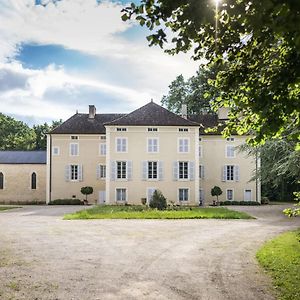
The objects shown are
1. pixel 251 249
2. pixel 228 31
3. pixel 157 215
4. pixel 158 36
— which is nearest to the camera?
pixel 158 36

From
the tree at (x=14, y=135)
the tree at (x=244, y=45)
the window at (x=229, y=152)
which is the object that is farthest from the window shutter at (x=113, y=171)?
the tree at (x=14, y=135)

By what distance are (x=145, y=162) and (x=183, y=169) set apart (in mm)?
3189

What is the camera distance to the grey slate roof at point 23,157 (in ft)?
128

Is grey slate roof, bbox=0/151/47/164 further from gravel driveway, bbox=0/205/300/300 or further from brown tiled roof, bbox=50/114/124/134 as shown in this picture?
gravel driveway, bbox=0/205/300/300

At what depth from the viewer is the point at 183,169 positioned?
33156 mm

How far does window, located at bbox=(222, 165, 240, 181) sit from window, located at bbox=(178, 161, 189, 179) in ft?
14.9

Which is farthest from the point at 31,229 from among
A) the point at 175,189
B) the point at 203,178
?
the point at 203,178

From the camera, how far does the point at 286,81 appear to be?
5125 millimetres

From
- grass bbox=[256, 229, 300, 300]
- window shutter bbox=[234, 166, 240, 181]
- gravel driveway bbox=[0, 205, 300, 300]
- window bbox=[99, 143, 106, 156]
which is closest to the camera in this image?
gravel driveway bbox=[0, 205, 300, 300]

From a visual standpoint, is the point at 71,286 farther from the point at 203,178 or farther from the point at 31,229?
the point at 203,178

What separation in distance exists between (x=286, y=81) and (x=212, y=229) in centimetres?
1056

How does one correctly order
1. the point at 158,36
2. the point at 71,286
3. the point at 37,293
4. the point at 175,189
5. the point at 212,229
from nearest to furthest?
1. the point at 158,36
2. the point at 37,293
3. the point at 71,286
4. the point at 212,229
5. the point at 175,189

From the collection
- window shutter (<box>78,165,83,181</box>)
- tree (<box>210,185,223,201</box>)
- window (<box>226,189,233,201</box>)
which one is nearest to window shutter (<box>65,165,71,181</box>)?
window shutter (<box>78,165,83,181</box>)

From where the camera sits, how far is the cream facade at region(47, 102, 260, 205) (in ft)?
108
